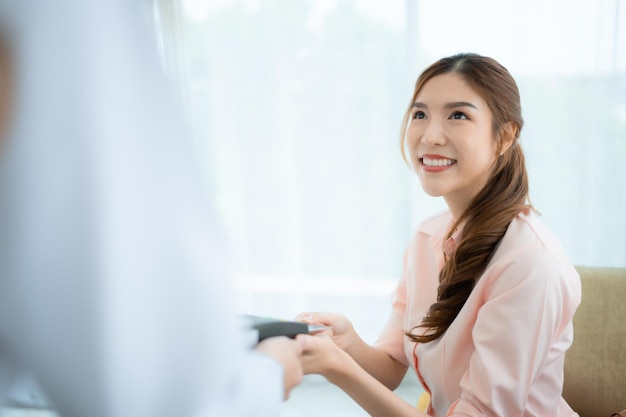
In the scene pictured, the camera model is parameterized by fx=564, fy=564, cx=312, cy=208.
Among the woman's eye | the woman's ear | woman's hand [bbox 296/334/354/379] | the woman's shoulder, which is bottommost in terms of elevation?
woman's hand [bbox 296/334/354/379]

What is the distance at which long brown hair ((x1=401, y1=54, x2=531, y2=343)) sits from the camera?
4.15 feet

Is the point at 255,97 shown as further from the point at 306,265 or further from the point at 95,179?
the point at 95,179

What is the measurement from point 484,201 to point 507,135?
0.16m

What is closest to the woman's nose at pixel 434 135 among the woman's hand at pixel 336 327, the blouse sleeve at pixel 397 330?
the blouse sleeve at pixel 397 330

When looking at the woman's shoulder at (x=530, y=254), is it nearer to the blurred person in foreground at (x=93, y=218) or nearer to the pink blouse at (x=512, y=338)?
the pink blouse at (x=512, y=338)

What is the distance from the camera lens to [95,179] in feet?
1.66

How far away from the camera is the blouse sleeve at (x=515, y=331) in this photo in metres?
1.10

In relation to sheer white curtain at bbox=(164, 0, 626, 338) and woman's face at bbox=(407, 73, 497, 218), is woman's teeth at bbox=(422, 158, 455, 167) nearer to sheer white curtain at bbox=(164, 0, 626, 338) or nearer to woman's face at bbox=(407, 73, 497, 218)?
woman's face at bbox=(407, 73, 497, 218)

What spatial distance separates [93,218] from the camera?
51 cm

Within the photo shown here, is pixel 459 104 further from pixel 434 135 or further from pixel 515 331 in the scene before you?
pixel 515 331

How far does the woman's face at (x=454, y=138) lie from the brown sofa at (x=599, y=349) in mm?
441

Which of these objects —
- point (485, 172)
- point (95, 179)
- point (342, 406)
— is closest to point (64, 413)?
point (95, 179)

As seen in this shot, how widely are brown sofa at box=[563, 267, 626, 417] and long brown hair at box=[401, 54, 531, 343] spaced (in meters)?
0.36

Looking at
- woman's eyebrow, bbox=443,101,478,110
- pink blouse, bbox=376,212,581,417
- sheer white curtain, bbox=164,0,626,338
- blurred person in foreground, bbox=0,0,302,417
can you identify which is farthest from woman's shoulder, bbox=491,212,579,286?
sheer white curtain, bbox=164,0,626,338
